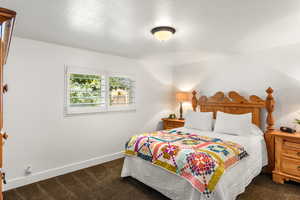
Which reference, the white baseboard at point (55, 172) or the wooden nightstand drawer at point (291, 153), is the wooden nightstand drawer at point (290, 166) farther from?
the white baseboard at point (55, 172)

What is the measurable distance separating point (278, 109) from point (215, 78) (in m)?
1.38

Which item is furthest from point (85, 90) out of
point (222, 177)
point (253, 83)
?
point (253, 83)

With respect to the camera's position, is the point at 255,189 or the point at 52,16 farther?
the point at 255,189

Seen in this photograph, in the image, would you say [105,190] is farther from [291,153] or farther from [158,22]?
[291,153]

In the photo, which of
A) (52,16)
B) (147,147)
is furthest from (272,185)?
(52,16)

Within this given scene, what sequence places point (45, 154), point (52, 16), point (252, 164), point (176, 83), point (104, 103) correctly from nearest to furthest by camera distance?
point (52, 16), point (252, 164), point (45, 154), point (104, 103), point (176, 83)

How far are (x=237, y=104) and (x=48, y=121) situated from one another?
3.59 metres

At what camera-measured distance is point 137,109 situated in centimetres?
412

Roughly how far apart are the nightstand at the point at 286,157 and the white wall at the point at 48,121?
286 cm

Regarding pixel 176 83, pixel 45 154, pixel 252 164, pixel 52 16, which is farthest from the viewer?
pixel 176 83

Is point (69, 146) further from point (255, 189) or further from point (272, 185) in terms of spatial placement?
point (272, 185)

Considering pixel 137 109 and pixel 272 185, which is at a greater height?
pixel 137 109

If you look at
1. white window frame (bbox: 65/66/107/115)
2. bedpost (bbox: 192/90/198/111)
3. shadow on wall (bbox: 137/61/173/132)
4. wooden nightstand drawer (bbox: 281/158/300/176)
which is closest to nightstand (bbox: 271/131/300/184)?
wooden nightstand drawer (bbox: 281/158/300/176)

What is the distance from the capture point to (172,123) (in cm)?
434
